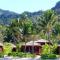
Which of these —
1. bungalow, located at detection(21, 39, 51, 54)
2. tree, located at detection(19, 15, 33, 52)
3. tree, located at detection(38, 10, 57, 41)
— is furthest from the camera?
bungalow, located at detection(21, 39, 51, 54)

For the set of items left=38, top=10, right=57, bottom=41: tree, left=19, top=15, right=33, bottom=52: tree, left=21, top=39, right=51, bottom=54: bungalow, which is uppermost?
left=38, top=10, right=57, bottom=41: tree

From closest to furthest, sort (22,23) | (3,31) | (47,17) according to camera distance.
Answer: (47,17)
(22,23)
(3,31)

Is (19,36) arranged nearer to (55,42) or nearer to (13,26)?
(13,26)

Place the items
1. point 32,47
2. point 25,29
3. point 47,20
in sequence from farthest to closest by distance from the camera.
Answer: point 32,47 < point 25,29 < point 47,20

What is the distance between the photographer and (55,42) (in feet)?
202

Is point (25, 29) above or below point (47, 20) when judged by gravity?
below

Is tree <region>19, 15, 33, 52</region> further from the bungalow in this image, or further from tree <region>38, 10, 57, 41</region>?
tree <region>38, 10, 57, 41</region>

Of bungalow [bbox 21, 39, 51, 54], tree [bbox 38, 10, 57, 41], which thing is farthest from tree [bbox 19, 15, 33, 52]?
tree [bbox 38, 10, 57, 41]

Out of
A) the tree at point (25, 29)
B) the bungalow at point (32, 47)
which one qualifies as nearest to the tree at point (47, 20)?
the tree at point (25, 29)

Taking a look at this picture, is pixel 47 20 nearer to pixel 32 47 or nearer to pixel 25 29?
pixel 25 29

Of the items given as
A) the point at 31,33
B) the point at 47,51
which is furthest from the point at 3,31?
the point at 47,51

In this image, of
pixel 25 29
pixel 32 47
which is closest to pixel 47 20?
pixel 25 29

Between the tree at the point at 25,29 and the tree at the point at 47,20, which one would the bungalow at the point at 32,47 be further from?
the tree at the point at 47,20

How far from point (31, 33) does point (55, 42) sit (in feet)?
20.8
